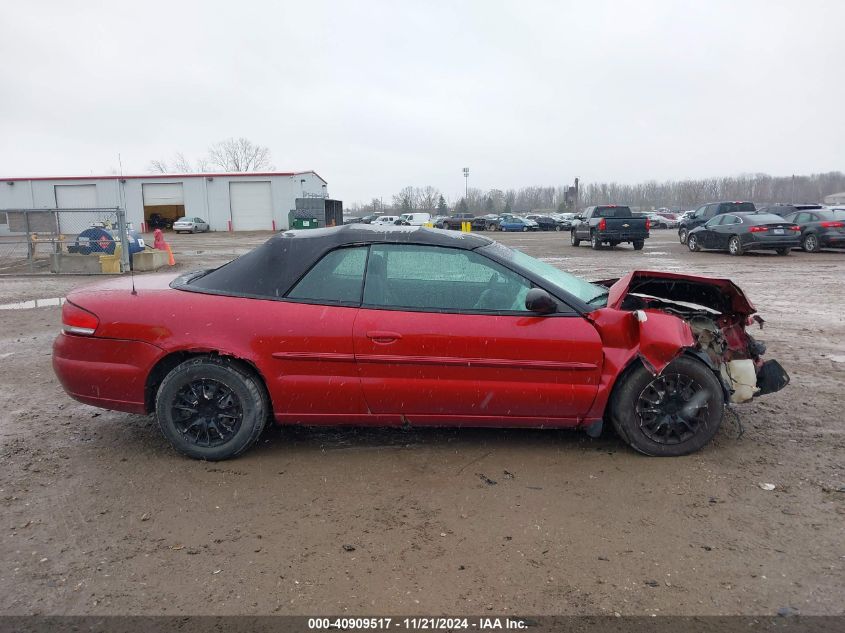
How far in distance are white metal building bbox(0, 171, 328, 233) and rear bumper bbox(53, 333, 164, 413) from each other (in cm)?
4695

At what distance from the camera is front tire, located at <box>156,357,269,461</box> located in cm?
384

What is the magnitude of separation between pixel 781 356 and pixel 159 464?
Answer: 237 inches

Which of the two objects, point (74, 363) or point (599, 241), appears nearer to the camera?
point (74, 363)

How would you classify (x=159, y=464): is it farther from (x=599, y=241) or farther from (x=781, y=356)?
(x=599, y=241)

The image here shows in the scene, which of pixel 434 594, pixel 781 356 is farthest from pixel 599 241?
pixel 434 594

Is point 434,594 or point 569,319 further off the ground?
point 569,319

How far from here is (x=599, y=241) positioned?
2333 centimetres

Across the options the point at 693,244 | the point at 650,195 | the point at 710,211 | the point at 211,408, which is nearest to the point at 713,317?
the point at 211,408

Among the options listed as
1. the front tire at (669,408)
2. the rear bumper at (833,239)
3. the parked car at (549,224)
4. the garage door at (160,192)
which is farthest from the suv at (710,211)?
the garage door at (160,192)

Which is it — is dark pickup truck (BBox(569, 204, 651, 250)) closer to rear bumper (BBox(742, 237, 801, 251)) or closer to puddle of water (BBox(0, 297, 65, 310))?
rear bumper (BBox(742, 237, 801, 251))

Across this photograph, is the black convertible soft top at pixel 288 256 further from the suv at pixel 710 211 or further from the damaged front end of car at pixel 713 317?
the suv at pixel 710 211

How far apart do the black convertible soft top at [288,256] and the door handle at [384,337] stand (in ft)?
2.13

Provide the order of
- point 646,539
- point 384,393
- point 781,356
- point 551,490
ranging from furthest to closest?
point 781,356, point 384,393, point 551,490, point 646,539

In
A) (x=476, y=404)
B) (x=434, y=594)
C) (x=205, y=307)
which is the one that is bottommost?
(x=434, y=594)
